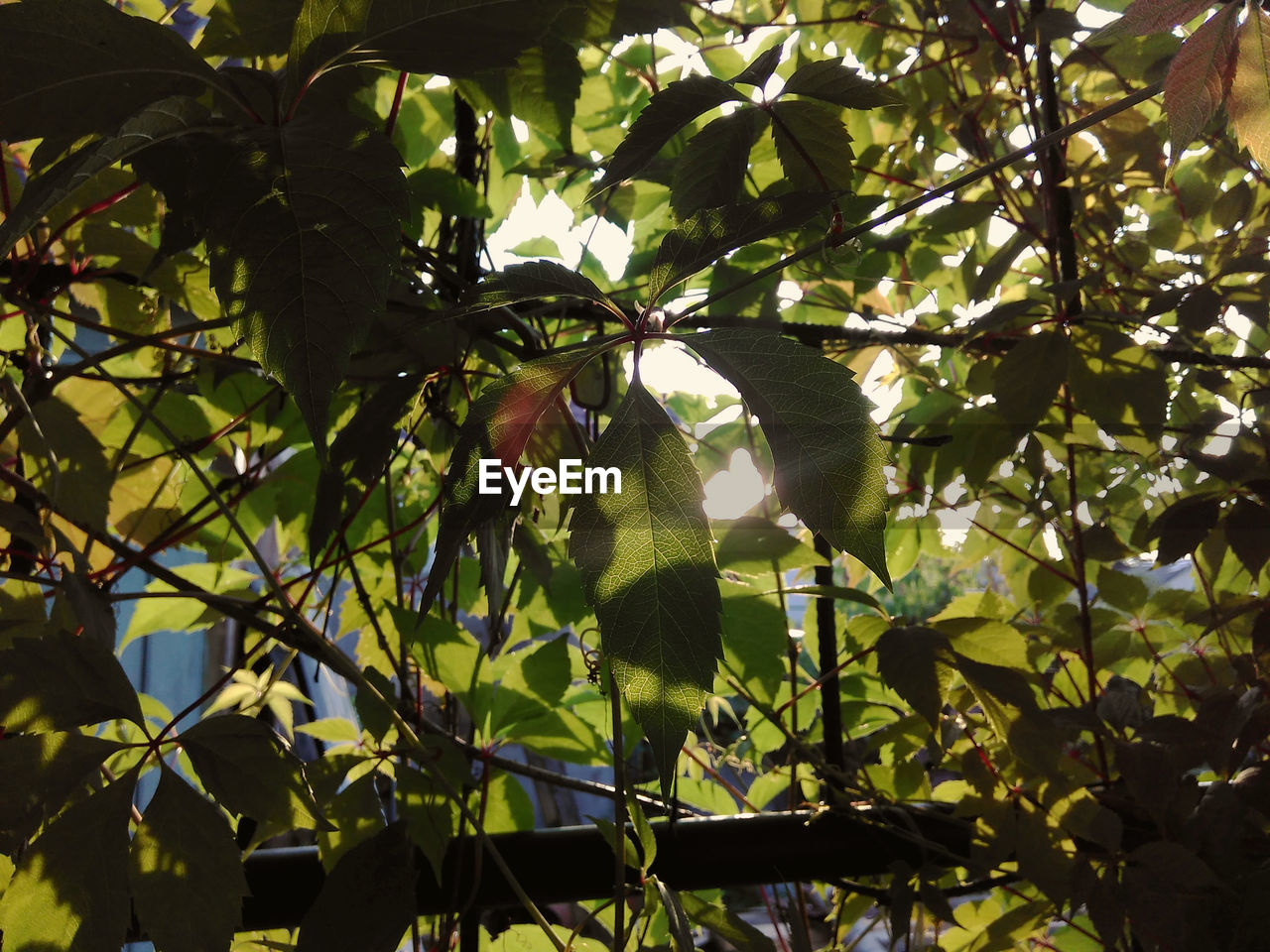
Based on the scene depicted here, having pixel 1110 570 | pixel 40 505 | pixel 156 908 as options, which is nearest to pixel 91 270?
pixel 40 505

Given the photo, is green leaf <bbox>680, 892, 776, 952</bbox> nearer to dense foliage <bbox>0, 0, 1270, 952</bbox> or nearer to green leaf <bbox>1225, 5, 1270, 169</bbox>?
dense foliage <bbox>0, 0, 1270, 952</bbox>

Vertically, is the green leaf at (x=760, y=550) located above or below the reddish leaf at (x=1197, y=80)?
below

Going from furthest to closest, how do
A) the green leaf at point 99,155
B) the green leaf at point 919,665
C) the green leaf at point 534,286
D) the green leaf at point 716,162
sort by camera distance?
the green leaf at point 919,665 < the green leaf at point 716,162 < the green leaf at point 534,286 < the green leaf at point 99,155

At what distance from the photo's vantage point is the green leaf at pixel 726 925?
0.48m

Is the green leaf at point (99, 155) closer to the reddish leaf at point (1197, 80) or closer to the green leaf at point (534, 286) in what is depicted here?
the green leaf at point (534, 286)

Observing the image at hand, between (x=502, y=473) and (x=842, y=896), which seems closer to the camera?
(x=502, y=473)

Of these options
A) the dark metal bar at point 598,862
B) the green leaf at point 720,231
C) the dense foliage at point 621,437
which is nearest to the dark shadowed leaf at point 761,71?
the dense foliage at point 621,437

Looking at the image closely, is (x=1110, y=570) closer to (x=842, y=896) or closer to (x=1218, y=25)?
(x=842, y=896)

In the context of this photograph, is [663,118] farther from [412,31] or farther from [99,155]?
[99,155]

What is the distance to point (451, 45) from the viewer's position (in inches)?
12.4

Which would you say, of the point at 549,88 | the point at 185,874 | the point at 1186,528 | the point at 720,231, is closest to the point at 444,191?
the point at 549,88

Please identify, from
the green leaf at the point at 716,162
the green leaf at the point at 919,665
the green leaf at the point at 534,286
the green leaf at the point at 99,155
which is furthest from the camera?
the green leaf at the point at 919,665

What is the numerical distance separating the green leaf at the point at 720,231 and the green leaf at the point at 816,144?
143 mm

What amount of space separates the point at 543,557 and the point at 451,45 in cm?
34
